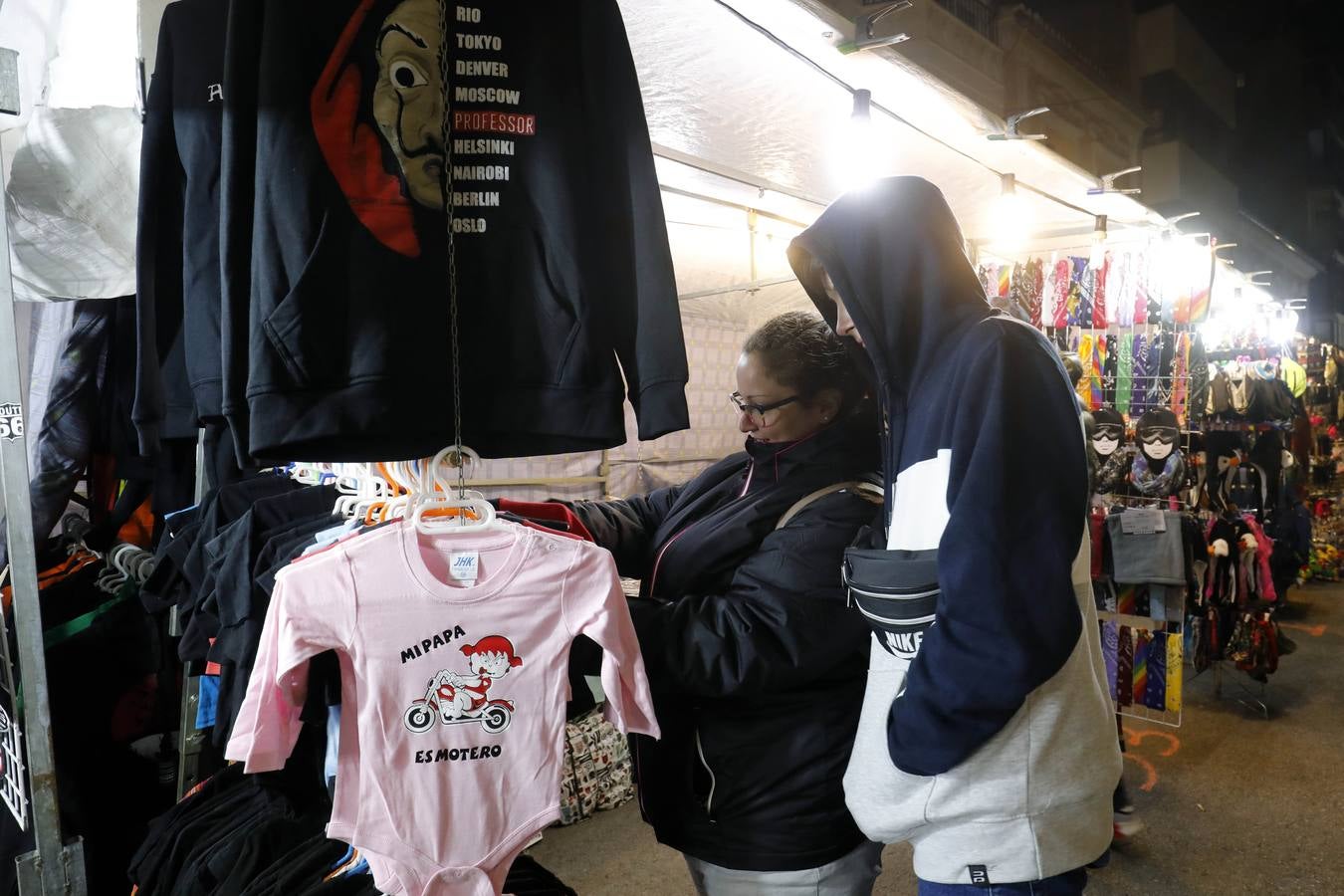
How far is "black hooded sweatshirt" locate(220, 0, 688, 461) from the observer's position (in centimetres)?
100

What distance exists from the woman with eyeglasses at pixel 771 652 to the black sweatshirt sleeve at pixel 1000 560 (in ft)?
0.88

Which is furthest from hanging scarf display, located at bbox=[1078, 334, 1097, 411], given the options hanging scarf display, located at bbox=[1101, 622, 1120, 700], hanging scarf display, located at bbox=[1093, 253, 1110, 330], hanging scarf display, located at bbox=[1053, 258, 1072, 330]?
hanging scarf display, located at bbox=[1101, 622, 1120, 700]

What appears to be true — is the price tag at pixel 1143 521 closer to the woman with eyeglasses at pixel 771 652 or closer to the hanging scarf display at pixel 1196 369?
the hanging scarf display at pixel 1196 369

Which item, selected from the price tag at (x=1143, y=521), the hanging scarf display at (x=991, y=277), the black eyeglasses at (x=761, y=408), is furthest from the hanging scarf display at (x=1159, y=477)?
the black eyeglasses at (x=761, y=408)

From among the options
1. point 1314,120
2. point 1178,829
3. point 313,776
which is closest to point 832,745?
point 313,776

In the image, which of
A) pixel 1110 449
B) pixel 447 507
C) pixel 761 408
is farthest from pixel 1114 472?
pixel 447 507

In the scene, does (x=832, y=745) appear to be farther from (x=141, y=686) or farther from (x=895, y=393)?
(x=141, y=686)

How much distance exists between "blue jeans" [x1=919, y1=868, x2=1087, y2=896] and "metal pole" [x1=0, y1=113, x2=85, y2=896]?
5.17 ft

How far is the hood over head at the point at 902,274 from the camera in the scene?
125cm

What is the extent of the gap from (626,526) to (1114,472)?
3073 millimetres

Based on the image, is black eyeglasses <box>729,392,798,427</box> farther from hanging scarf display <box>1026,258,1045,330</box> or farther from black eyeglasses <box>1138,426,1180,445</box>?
black eyeglasses <box>1138,426,1180,445</box>

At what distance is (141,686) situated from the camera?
8.12ft

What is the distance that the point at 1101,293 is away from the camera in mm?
3721

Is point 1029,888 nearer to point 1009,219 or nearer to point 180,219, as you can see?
point 180,219
